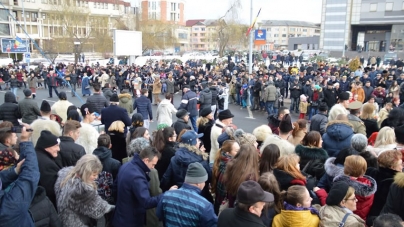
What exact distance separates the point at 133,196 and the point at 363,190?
255 centimetres

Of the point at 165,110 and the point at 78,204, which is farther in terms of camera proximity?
the point at 165,110

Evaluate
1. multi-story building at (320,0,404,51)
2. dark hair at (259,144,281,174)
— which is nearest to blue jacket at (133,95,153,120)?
dark hair at (259,144,281,174)

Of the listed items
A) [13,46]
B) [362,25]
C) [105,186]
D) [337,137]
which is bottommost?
[105,186]

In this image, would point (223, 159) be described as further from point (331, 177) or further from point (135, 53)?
point (135, 53)

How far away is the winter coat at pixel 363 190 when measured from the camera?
12.3ft

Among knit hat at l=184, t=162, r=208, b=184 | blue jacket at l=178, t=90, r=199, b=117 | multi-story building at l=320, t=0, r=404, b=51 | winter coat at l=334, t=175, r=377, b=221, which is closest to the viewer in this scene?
knit hat at l=184, t=162, r=208, b=184

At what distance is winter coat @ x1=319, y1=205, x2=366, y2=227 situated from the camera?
10.3 feet

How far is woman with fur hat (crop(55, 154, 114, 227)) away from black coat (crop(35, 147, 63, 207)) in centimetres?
52

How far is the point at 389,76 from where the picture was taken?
52.8ft

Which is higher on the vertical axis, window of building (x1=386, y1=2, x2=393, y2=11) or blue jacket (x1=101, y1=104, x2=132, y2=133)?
window of building (x1=386, y1=2, x2=393, y2=11)

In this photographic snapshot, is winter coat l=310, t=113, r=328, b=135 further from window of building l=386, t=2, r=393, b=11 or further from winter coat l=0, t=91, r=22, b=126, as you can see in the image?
window of building l=386, t=2, r=393, b=11

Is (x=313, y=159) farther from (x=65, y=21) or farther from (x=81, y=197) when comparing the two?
(x=65, y=21)

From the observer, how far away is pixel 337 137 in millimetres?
5398

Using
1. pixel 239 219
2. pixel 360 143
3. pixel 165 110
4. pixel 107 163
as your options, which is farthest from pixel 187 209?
pixel 165 110
